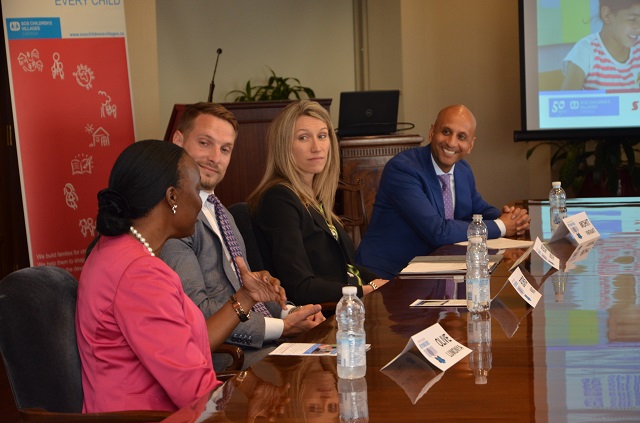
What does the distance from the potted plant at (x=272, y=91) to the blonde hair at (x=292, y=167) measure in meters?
5.16

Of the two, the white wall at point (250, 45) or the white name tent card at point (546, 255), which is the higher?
the white wall at point (250, 45)

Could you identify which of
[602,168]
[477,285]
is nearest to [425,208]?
[477,285]

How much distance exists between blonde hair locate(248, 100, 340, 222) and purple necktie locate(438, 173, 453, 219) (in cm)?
100

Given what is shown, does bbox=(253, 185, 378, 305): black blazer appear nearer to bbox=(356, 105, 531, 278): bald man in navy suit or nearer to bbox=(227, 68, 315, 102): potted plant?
bbox=(356, 105, 531, 278): bald man in navy suit

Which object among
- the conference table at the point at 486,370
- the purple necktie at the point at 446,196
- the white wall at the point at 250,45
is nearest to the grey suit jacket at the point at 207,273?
the conference table at the point at 486,370

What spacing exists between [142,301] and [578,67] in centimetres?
701

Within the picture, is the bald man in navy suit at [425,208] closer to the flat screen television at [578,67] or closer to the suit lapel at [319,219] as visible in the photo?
the suit lapel at [319,219]

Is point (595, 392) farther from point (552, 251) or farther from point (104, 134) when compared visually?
point (104, 134)

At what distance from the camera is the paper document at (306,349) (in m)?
1.98

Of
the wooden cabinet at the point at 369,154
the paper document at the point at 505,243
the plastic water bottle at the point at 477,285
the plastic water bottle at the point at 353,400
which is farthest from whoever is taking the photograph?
the wooden cabinet at the point at 369,154

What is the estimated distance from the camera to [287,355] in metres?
1.96

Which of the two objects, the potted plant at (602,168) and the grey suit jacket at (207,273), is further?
the potted plant at (602,168)

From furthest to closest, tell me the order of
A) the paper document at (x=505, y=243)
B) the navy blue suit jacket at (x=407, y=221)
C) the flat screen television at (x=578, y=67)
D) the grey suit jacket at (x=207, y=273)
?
the flat screen television at (x=578, y=67) → the navy blue suit jacket at (x=407, y=221) → the paper document at (x=505, y=243) → the grey suit jacket at (x=207, y=273)

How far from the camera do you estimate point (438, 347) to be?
73.7 inches
